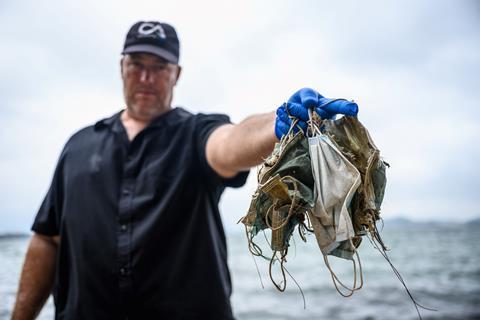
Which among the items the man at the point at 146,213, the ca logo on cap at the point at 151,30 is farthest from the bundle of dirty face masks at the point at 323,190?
the ca logo on cap at the point at 151,30

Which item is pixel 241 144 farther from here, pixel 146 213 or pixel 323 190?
pixel 146 213

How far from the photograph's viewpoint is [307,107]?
4.62 ft

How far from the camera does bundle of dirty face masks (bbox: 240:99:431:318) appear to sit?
49.8 inches

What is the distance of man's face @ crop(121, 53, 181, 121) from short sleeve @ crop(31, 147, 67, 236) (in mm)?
780

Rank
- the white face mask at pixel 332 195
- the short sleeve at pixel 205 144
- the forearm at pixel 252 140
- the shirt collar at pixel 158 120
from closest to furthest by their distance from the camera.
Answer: the white face mask at pixel 332 195, the forearm at pixel 252 140, the short sleeve at pixel 205 144, the shirt collar at pixel 158 120

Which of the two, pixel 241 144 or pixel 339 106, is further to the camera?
pixel 241 144

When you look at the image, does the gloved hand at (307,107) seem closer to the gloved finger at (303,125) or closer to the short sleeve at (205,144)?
the gloved finger at (303,125)

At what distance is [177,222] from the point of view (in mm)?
2812

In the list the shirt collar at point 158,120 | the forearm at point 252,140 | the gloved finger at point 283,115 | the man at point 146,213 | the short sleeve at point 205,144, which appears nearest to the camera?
the gloved finger at point 283,115

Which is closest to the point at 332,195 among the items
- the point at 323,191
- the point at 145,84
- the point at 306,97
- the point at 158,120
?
the point at 323,191

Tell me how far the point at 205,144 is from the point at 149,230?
2.28ft

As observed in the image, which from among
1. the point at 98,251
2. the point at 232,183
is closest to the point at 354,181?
the point at 232,183

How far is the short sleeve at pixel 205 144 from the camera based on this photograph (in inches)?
102

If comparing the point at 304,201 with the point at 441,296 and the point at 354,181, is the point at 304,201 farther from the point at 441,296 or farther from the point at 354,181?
the point at 441,296
